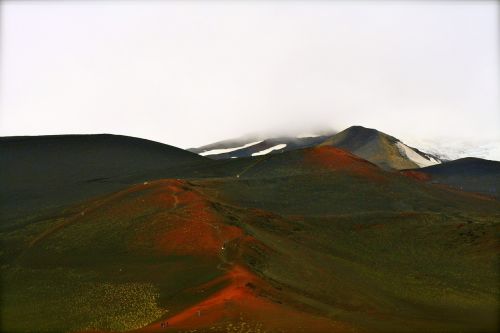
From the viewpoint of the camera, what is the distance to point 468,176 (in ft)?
612

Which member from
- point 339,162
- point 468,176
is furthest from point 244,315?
point 468,176

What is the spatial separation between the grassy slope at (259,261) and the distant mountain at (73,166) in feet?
86.6

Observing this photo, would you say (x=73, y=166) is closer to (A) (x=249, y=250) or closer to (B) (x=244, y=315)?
(A) (x=249, y=250)

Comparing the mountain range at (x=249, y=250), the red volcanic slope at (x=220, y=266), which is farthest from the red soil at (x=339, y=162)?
the red volcanic slope at (x=220, y=266)

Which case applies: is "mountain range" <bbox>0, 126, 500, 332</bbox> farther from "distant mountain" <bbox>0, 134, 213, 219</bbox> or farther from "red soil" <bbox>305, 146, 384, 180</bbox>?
"distant mountain" <bbox>0, 134, 213, 219</bbox>

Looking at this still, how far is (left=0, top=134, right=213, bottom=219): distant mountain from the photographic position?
13388 cm

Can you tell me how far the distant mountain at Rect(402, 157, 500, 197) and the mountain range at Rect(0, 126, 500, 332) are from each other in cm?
1258

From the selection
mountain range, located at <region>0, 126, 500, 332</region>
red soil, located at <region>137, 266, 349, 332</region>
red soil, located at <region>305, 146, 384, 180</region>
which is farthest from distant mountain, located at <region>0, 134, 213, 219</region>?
red soil, located at <region>137, 266, 349, 332</region>

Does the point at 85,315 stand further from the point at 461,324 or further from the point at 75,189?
the point at 75,189

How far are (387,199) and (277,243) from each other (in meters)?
49.0

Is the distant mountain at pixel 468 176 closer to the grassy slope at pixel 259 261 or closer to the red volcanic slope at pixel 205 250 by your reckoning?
the grassy slope at pixel 259 261

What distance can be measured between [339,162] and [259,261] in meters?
79.7

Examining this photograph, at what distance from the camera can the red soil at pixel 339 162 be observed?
469 feet

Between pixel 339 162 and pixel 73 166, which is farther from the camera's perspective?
pixel 73 166
